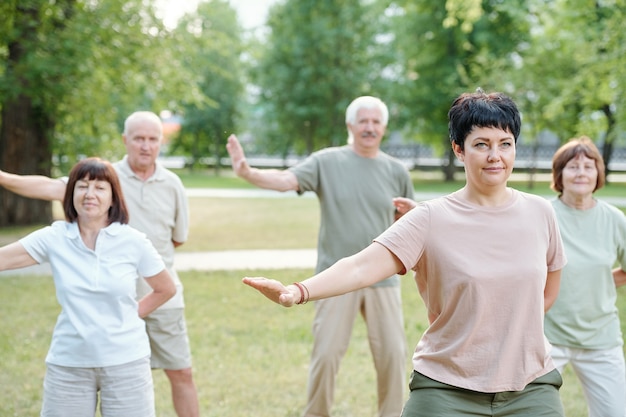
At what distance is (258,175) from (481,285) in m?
2.88

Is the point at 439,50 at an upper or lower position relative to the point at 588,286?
upper

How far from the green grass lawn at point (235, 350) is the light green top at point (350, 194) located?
134 cm

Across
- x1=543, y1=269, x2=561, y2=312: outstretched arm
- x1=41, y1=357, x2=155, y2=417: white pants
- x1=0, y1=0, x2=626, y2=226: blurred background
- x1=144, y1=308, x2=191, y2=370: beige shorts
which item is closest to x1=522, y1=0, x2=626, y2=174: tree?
x1=0, y1=0, x2=626, y2=226: blurred background

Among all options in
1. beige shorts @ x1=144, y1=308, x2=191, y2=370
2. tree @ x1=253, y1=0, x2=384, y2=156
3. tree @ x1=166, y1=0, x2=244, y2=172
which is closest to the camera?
beige shorts @ x1=144, y1=308, x2=191, y2=370

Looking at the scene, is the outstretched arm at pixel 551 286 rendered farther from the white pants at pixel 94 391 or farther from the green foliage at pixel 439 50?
the green foliage at pixel 439 50

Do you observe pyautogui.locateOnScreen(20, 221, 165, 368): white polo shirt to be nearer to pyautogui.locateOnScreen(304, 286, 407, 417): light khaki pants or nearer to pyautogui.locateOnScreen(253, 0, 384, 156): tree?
pyautogui.locateOnScreen(304, 286, 407, 417): light khaki pants

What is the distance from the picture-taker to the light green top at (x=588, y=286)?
4.50 m

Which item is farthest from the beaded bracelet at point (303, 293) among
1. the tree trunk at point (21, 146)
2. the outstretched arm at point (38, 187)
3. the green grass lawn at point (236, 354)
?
the tree trunk at point (21, 146)

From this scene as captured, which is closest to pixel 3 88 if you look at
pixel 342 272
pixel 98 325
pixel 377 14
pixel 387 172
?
pixel 387 172

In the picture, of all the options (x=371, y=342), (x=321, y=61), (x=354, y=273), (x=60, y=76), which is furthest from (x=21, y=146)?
(x=321, y=61)

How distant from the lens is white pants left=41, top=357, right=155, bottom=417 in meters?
3.77

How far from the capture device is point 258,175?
5555 mm

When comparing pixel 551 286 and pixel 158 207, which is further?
pixel 158 207

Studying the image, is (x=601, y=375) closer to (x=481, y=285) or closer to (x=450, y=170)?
(x=481, y=285)
